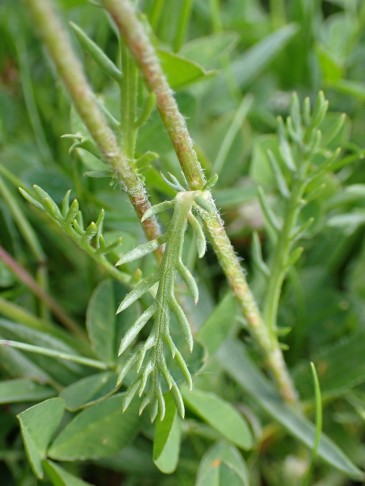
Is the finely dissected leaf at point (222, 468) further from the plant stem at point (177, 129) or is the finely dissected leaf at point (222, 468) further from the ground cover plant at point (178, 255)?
the plant stem at point (177, 129)

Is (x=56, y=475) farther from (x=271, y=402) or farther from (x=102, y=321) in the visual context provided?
(x=271, y=402)

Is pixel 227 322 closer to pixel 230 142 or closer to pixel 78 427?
pixel 78 427

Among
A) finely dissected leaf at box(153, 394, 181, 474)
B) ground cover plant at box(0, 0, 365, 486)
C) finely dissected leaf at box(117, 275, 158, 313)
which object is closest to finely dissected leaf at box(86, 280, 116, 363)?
ground cover plant at box(0, 0, 365, 486)

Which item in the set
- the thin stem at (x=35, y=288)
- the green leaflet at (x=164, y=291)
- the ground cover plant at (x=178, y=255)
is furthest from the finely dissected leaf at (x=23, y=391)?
the green leaflet at (x=164, y=291)

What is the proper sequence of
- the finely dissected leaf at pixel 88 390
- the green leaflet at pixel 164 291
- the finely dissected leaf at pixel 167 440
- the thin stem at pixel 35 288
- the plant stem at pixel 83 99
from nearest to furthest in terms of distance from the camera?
the plant stem at pixel 83 99 → the green leaflet at pixel 164 291 → the finely dissected leaf at pixel 167 440 → the finely dissected leaf at pixel 88 390 → the thin stem at pixel 35 288

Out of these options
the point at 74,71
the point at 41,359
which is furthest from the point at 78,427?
the point at 74,71

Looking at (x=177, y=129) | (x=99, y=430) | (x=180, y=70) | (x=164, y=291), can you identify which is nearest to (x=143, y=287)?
(x=164, y=291)
